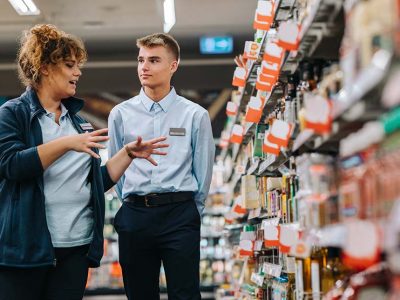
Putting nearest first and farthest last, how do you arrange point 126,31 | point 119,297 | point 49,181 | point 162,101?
1. point 49,181
2. point 162,101
3. point 126,31
4. point 119,297

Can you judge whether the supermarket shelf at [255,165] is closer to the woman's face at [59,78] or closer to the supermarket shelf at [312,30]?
the supermarket shelf at [312,30]

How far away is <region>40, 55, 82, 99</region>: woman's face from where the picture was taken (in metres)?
3.23

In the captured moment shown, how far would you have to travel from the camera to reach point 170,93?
426cm

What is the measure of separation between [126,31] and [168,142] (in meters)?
5.99

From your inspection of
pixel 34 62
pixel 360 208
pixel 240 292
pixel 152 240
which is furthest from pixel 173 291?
pixel 240 292

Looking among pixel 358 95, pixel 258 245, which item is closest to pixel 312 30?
pixel 358 95

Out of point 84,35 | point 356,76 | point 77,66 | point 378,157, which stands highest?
point 84,35

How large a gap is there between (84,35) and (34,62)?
7.00 meters

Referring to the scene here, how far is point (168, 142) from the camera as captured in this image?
4.10m

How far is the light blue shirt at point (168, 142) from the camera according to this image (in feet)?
13.0

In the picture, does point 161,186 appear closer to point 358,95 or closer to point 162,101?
point 162,101

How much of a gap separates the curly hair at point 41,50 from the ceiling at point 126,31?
555cm

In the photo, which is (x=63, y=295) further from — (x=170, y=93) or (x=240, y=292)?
(x=240, y=292)

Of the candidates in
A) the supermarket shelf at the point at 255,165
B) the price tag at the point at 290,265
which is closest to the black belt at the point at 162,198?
the price tag at the point at 290,265
